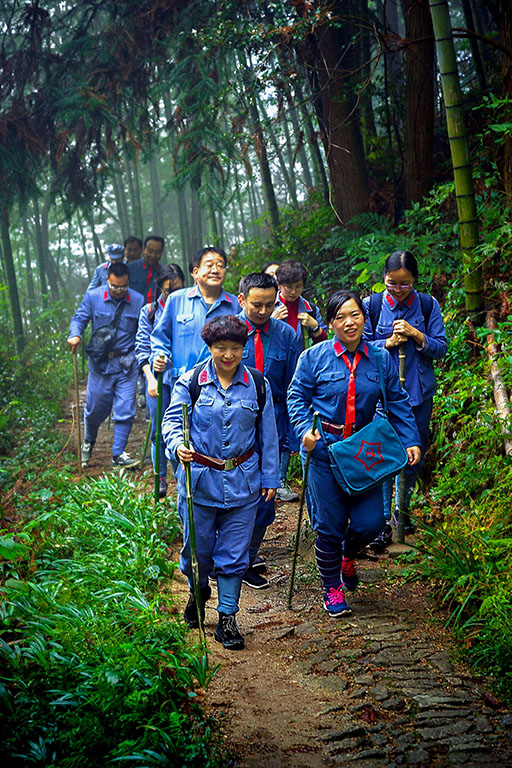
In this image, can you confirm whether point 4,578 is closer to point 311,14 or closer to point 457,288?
point 457,288

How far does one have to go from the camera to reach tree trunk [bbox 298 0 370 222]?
360 inches

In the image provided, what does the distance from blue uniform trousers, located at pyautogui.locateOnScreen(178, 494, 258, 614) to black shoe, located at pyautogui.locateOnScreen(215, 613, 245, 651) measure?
1.7 inches

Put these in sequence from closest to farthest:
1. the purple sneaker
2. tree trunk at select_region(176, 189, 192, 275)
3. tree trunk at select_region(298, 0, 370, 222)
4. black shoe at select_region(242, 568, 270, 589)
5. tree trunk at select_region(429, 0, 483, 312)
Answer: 1. the purple sneaker
2. black shoe at select_region(242, 568, 270, 589)
3. tree trunk at select_region(429, 0, 483, 312)
4. tree trunk at select_region(298, 0, 370, 222)
5. tree trunk at select_region(176, 189, 192, 275)

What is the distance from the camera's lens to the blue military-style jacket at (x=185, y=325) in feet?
17.4

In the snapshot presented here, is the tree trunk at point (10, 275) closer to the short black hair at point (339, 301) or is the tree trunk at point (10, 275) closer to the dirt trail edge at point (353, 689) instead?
the short black hair at point (339, 301)

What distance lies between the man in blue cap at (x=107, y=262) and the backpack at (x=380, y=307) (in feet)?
12.6

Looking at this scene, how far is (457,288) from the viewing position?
6.71 meters

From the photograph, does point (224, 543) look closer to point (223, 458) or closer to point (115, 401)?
point (223, 458)

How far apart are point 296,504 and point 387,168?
227 inches

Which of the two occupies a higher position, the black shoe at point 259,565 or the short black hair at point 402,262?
the short black hair at point 402,262

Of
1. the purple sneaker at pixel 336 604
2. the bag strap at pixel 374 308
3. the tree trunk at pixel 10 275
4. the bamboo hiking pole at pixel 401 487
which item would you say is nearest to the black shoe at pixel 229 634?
the purple sneaker at pixel 336 604

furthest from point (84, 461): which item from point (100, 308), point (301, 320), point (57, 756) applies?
point (57, 756)

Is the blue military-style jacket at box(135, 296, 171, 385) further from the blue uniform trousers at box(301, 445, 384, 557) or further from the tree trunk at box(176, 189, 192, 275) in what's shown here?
Result: the tree trunk at box(176, 189, 192, 275)

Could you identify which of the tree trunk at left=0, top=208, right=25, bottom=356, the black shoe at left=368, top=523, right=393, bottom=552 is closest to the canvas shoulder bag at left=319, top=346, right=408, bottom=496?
the black shoe at left=368, top=523, right=393, bottom=552
